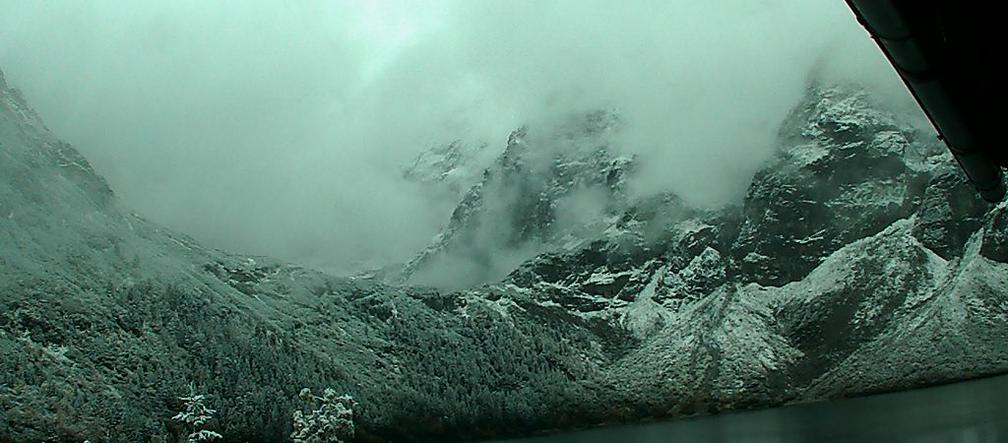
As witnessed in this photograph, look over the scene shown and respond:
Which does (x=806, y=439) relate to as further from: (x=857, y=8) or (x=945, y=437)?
(x=857, y=8)

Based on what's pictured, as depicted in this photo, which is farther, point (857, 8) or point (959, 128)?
point (959, 128)

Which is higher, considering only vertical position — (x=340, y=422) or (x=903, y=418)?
(x=340, y=422)

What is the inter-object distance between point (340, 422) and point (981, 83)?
139345 mm

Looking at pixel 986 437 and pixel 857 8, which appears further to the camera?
pixel 986 437

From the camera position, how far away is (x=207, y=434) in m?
97.6

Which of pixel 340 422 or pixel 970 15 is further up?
pixel 340 422

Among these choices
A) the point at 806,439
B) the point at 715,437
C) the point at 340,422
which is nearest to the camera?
the point at 806,439

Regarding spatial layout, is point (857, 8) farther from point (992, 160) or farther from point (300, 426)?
point (300, 426)

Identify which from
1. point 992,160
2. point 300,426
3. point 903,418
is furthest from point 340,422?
point 992,160

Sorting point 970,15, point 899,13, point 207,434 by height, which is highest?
point 207,434

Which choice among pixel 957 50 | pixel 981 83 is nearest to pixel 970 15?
pixel 957 50

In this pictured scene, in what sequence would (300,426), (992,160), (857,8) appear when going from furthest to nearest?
(300,426)
(992,160)
(857,8)

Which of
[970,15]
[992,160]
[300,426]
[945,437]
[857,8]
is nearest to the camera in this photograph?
[857,8]

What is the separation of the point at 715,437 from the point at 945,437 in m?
75.5
